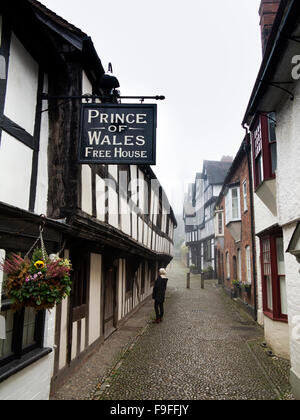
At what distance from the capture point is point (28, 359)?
3.88 m

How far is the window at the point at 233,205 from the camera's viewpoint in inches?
564

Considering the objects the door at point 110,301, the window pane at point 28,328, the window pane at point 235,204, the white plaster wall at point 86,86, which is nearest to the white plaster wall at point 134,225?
the door at point 110,301

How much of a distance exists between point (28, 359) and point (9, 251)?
1459 millimetres

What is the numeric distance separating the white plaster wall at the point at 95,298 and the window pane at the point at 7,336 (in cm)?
317

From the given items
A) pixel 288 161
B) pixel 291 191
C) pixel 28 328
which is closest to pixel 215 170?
pixel 288 161

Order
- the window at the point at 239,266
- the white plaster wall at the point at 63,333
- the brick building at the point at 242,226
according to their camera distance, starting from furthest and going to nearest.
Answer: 1. the window at the point at 239,266
2. the brick building at the point at 242,226
3. the white plaster wall at the point at 63,333

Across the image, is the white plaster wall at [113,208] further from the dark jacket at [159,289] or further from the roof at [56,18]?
the dark jacket at [159,289]

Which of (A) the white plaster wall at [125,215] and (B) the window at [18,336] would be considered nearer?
(B) the window at [18,336]

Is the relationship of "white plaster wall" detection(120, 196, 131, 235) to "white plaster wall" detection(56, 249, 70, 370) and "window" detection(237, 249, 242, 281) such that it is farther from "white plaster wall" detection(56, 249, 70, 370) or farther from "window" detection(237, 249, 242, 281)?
"window" detection(237, 249, 242, 281)

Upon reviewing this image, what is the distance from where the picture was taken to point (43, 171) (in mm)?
4637

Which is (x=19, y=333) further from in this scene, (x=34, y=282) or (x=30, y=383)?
(x=34, y=282)

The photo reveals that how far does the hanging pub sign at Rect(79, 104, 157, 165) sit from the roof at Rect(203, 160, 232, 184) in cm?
2577

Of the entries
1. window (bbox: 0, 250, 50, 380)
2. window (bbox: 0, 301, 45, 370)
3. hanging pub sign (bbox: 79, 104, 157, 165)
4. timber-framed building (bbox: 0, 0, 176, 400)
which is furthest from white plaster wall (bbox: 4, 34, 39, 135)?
window (bbox: 0, 301, 45, 370)

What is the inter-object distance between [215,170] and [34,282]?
95.7 ft
